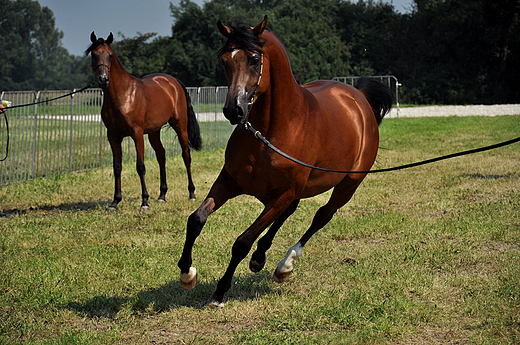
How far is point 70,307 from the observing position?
4.41m

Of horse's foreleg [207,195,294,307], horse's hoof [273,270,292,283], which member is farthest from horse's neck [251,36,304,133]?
horse's hoof [273,270,292,283]

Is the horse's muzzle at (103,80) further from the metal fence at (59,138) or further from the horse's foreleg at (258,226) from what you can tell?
the horse's foreleg at (258,226)

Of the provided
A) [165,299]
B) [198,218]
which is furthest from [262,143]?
[165,299]

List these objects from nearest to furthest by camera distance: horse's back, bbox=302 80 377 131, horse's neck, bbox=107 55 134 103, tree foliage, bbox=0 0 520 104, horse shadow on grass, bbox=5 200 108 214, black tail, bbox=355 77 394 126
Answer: horse's back, bbox=302 80 377 131
black tail, bbox=355 77 394 126
horse shadow on grass, bbox=5 200 108 214
horse's neck, bbox=107 55 134 103
tree foliage, bbox=0 0 520 104

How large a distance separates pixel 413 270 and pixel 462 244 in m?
1.22

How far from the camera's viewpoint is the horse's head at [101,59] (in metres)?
8.07

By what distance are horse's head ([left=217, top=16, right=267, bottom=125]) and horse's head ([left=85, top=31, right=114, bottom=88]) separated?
4919 mm

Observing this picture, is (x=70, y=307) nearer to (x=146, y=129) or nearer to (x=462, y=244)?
(x=462, y=244)

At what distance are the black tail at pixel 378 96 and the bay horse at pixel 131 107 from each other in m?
4.14

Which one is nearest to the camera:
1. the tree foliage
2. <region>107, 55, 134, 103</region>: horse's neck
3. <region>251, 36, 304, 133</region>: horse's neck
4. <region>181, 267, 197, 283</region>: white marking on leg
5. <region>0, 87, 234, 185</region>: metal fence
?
<region>251, 36, 304, 133</region>: horse's neck

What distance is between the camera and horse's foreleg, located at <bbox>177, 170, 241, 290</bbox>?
4059 millimetres

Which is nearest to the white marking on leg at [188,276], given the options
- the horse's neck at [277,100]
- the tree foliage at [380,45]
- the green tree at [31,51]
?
the horse's neck at [277,100]

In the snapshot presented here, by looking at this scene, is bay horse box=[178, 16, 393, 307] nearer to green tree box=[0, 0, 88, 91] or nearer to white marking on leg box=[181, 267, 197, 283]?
white marking on leg box=[181, 267, 197, 283]

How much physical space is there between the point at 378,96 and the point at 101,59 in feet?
14.5
